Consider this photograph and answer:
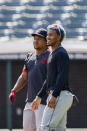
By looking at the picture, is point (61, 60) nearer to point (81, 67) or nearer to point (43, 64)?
point (43, 64)

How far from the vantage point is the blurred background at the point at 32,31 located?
40.6 feet

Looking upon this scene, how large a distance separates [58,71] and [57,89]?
7.6 inches

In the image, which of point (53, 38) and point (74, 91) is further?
point (74, 91)

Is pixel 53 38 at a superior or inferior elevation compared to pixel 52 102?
superior

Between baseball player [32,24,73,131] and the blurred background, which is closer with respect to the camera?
baseball player [32,24,73,131]

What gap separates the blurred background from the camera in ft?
40.6

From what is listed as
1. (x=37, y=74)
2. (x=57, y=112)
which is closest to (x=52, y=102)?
(x=57, y=112)

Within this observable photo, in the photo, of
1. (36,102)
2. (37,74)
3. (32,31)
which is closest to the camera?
(36,102)

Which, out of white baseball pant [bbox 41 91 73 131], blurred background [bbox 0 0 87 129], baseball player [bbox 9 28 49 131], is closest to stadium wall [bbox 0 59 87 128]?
blurred background [bbox 0 0 87 129]

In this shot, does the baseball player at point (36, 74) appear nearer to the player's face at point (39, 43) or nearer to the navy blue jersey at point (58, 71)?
the player's face at point (39, 43)

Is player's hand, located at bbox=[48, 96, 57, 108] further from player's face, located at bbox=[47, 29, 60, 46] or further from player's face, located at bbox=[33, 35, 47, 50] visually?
player's face, located at bbox=[33, 35, 47, 50]

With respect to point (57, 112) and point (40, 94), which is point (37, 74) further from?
point (57, 112)

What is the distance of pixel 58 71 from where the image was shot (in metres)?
6.09

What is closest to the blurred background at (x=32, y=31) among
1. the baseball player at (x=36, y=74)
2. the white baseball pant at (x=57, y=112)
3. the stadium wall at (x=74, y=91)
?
the stadium wall at (x=74, y=91)
